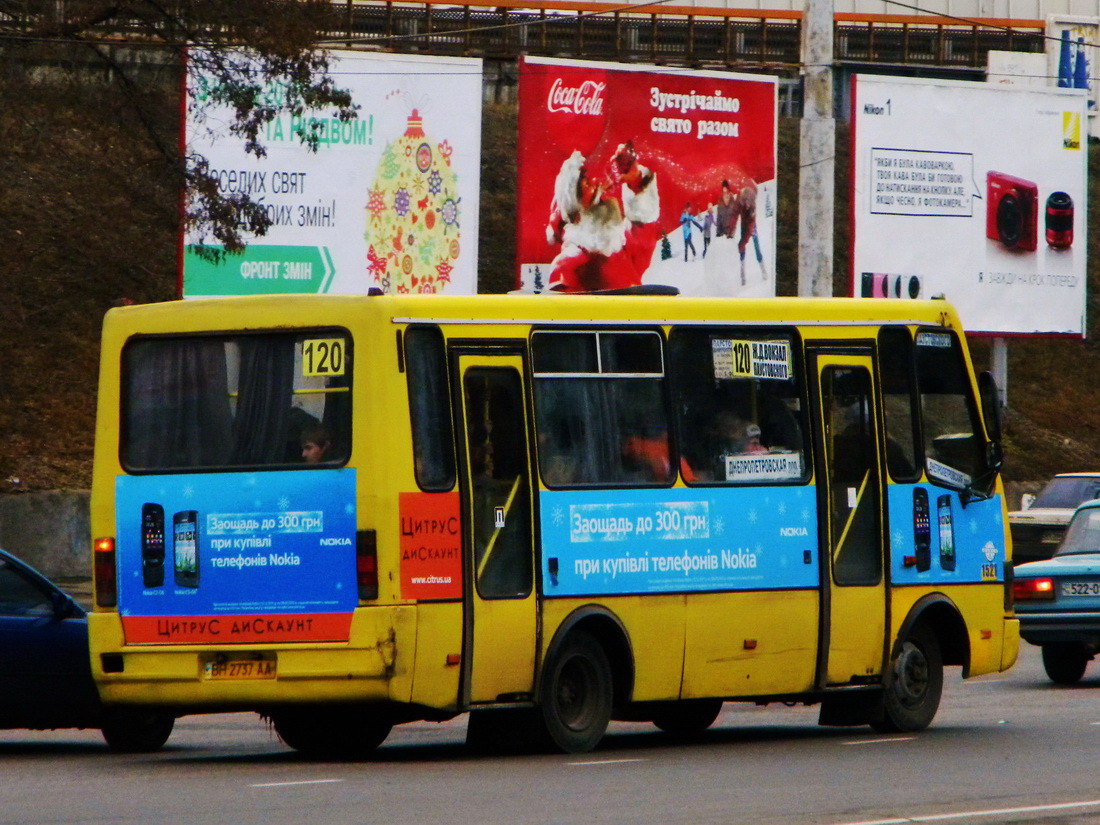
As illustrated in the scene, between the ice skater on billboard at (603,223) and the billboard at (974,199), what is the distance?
379 cm

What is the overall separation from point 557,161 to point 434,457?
63.9ft

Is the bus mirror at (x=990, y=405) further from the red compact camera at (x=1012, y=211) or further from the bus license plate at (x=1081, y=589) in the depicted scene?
the red compact camera at (x=1012, y=211)

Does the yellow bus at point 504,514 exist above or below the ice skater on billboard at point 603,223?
below

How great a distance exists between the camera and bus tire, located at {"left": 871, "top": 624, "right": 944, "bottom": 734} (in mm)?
14297

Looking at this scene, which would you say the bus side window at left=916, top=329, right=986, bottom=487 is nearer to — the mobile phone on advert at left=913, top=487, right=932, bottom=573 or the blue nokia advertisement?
the mobile phone on advert at left=913, top=487, right=932, bottom=573

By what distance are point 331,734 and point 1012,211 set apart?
24.6 meters

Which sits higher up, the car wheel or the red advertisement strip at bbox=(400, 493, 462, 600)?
the red advertisement strip at bbox=(400, 493, 462, 600)

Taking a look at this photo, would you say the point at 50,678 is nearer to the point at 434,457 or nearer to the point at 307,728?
the point at 307,728

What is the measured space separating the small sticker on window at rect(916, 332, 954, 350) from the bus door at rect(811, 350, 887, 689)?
62 centimetres

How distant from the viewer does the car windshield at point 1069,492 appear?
28.4 metres

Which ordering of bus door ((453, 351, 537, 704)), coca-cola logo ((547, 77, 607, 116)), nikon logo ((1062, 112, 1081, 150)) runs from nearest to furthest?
bus door ((453, 351, 537, 704)), coca-cola logo ((547, 77, 607, 116)), nikon logo ((1062, 112, 1081, 150))

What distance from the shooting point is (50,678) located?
43.0ft

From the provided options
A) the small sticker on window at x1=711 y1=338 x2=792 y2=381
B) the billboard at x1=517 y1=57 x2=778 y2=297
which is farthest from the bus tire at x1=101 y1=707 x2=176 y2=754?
the billboard at x1=517 y1=57 x2=778 y2=297

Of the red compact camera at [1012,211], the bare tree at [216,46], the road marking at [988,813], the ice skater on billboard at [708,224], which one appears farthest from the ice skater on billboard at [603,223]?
the road marking at [988,813]
